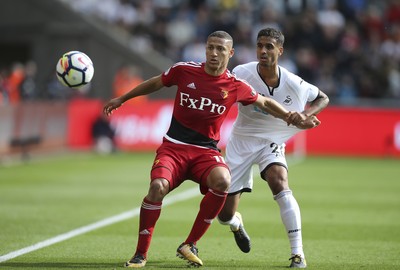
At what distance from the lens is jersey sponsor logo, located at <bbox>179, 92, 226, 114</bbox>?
8367mm

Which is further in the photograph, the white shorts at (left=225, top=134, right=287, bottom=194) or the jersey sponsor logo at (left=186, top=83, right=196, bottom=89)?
the white shorts at (left=225, top=134, right=287, bottom=194)

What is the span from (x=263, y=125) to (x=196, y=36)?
20.9 m

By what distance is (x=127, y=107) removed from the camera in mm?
25891

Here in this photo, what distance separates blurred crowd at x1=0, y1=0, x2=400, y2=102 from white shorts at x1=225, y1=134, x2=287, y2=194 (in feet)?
58.5

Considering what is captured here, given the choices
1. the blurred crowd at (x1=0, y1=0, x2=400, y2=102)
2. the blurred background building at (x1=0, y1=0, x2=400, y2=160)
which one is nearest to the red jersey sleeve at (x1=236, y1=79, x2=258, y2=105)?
the blurred crowd at (x1=0, y1=0, x2=400, y2=102)

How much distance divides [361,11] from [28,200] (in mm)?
19183

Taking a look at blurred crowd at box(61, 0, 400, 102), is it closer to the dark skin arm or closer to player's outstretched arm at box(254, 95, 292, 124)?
the dark skin arm

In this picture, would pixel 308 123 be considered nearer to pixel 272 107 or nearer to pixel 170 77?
pixel 272 107

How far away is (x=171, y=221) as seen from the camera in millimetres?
11906

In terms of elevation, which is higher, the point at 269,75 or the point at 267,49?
the point at 267,49

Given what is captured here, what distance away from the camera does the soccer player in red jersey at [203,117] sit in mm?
8242

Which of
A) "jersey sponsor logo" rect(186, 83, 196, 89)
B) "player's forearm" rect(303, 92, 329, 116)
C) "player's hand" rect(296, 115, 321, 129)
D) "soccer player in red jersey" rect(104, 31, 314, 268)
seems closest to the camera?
"soccer player in red jersey" rect(104, 31, 314, 268)

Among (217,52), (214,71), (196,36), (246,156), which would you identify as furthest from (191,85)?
(196,36)

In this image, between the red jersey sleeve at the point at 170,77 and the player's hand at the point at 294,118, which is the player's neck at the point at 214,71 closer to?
the red jersey sleeve at the point at 170,77
